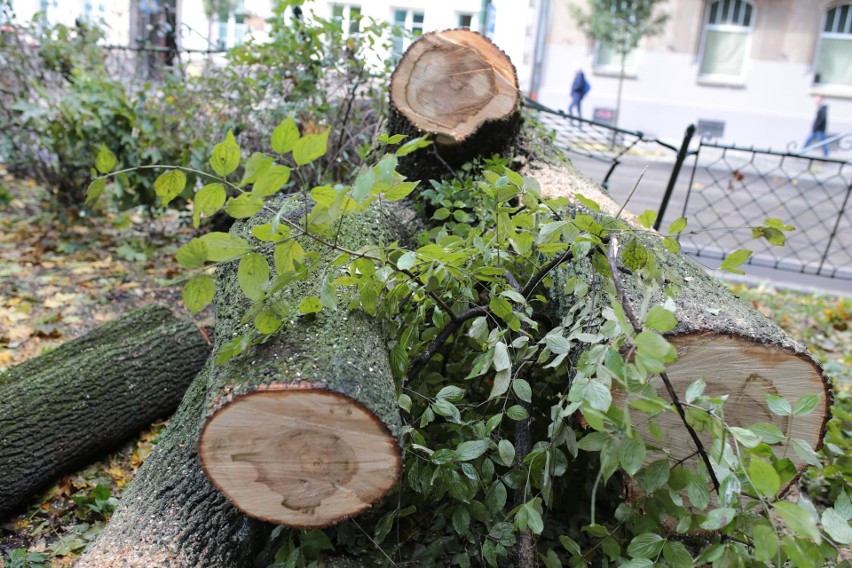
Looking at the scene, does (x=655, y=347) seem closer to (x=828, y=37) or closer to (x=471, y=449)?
(x=471, y=449)

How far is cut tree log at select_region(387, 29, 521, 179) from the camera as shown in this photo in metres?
3.01

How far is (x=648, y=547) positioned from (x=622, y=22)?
15.8 m

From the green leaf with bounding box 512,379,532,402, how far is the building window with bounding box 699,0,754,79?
17112 millimetres

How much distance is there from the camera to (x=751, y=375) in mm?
1932

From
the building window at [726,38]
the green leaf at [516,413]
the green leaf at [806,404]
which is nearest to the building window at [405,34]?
the green leaf at [516,413]

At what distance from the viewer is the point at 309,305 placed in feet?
5.99

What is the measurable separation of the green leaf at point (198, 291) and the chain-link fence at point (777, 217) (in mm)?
4039

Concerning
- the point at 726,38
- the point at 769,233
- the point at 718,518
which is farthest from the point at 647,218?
the point at 726,38

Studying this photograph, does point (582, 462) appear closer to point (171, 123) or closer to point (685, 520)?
point (685, 520)

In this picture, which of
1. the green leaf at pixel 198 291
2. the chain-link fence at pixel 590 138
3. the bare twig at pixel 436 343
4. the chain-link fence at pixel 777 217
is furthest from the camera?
the chain-link fence at pixel 777 217

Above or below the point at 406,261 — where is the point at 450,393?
below

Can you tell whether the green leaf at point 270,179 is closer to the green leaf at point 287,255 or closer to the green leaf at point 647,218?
the green leaf at point 287,255

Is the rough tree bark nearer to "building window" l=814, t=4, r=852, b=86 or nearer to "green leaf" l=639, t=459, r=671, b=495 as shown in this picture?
"green leaf" l=639, t=459, r=671, b=495

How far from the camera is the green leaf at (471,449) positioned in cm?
183
